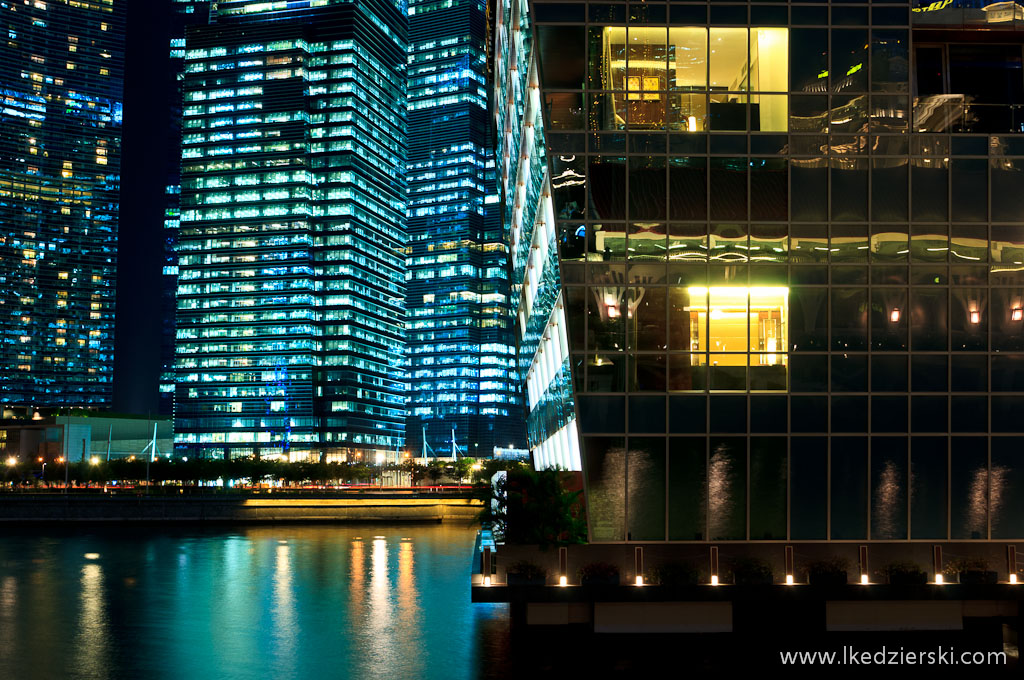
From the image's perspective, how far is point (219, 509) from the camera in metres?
125

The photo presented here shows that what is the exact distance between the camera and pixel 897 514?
3938 centimetres

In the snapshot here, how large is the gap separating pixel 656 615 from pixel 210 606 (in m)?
22.6

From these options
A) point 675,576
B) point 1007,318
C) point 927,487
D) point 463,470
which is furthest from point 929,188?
point 463,470

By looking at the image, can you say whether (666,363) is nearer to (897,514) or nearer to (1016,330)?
(897,514)

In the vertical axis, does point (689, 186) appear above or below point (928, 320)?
above

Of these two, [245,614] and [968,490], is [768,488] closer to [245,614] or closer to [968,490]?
[968,490]

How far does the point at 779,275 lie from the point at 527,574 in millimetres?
13709

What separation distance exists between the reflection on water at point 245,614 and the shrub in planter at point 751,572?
8.44 meters

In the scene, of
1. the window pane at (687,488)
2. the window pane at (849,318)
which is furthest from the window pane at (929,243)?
the window pane at (687,488)

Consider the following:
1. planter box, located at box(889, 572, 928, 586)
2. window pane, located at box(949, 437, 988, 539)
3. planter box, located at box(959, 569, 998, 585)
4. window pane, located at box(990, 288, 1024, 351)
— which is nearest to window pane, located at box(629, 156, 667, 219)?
window pane, located at box(990, 288, 1024, 351)

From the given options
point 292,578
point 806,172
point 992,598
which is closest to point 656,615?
point 992,598

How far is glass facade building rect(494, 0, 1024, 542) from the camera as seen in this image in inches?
1540

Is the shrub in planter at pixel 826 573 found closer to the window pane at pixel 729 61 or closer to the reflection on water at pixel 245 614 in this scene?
the reflection on water at pixel 245 614

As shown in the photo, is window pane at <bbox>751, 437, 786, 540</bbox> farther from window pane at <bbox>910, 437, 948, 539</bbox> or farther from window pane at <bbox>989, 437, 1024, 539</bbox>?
window pane at <bbox>989, 437, 1024, 539</bbox>
